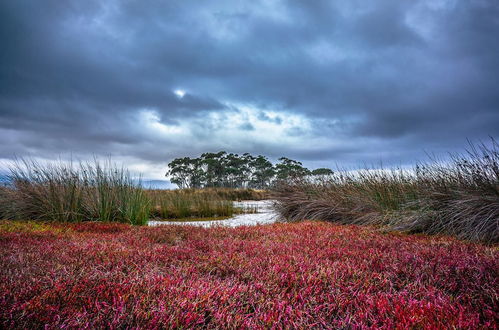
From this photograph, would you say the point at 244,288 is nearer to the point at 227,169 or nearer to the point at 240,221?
the point at 240,221

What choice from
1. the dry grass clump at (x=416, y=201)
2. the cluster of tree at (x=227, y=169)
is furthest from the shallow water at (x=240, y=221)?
the cluster of tree at (x=227, y=169)

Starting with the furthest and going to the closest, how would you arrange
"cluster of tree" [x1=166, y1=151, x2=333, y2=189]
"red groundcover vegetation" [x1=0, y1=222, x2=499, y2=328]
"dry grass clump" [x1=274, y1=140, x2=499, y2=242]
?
"cluster of tree" [x1=166, y1=151, x2=333, y2=189], "dry grass clump" [x1=274, y1=140, x2=499, y2=242], "red groundcover vegetation" [x1=0, y1=222, x2=499, y2=328]

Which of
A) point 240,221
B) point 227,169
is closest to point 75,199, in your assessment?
point 240,221

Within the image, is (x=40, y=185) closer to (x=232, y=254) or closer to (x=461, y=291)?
(x=232, y=254)

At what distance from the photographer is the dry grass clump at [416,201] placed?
20.5 ft

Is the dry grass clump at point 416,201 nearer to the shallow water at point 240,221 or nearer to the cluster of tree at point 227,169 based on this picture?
the shallow water at point 240,221

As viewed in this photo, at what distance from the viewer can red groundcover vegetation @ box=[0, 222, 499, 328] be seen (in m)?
2.09

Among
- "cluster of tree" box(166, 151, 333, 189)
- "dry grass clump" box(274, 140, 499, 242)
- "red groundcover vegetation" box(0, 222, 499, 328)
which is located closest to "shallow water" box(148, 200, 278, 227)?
"dry grass clump" box(274, 140, 499, 242)

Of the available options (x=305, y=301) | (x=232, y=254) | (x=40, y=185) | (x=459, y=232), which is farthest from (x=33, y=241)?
(x=459, y=232)

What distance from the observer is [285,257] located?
3980mm

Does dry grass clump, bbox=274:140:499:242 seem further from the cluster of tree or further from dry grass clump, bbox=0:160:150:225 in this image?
the cluster of tree

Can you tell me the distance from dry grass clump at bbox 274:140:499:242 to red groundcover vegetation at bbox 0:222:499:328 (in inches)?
84.8

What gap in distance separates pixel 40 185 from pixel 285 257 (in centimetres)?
958

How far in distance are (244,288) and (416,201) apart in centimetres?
650
